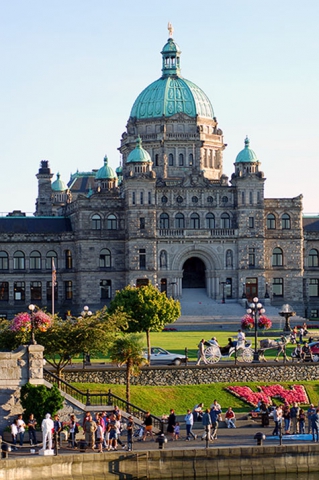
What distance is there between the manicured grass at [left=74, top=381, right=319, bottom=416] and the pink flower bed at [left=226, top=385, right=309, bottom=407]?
348 mm

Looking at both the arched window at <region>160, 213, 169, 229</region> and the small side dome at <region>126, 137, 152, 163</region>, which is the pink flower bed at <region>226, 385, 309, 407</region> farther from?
the small side dome at <region>126, 137, 152, 163</region>

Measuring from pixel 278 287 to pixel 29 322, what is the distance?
2554 inches

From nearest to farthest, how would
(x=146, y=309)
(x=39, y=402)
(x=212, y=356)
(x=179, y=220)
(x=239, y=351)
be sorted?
(x=39, y=402), (x=212, y=356), (x=239, y=351), (x=146, y=309), (x=179, y=220)

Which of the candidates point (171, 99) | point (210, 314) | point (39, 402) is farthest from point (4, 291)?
point (39, 402)

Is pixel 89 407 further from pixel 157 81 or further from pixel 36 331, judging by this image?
pixel 157 81

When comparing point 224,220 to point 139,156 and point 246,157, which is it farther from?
point 139,156

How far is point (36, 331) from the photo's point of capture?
67375 millimetres

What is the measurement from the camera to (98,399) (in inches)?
2667

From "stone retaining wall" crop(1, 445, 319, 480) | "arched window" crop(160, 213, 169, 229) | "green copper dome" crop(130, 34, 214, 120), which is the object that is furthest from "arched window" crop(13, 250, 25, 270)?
"stone retaining wall" crop(1, 445, 319, 480)

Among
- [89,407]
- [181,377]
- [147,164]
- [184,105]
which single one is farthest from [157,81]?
[89,407]

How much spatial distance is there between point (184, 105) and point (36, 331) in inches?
2863

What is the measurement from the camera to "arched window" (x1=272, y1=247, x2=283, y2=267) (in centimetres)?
12900

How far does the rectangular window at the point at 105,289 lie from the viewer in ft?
416

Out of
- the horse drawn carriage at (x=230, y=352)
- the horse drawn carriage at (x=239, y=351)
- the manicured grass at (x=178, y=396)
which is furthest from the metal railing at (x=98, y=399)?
the horse drawn carriage at (x=239, y=351)
